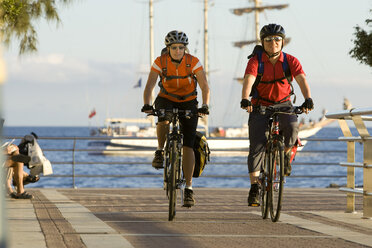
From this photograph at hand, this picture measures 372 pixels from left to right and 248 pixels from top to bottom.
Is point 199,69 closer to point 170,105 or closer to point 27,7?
point 170,105

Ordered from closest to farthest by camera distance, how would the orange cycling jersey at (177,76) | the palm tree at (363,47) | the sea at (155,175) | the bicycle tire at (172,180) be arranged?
the bicycle tire at (172,180) → the orange cycling jersey at (177,76) → the sea at (155,175) → the palm tree at (363,47)

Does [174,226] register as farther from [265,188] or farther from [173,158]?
[265,188]

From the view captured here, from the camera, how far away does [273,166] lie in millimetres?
6902

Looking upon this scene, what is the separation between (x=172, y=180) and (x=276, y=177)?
3.12ft

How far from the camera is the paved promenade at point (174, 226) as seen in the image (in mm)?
5227

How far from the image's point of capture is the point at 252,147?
24.0 feet

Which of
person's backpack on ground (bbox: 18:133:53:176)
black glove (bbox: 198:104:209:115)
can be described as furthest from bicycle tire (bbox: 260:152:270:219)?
person's backpack on ground (bbox: 18:133:53:176)

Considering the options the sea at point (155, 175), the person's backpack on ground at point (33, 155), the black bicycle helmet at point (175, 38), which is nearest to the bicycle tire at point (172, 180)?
the black bicycle helmet at point (175, 38)

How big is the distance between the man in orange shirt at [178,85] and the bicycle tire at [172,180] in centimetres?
33

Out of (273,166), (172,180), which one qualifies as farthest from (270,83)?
(172,180)

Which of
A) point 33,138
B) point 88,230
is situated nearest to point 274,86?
point 88,230

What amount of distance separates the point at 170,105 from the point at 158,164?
595 millimetres

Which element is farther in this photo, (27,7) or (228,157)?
(228,157)

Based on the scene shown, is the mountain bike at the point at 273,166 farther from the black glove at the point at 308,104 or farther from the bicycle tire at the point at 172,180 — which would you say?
the bicycle tire at the point at 172,180
